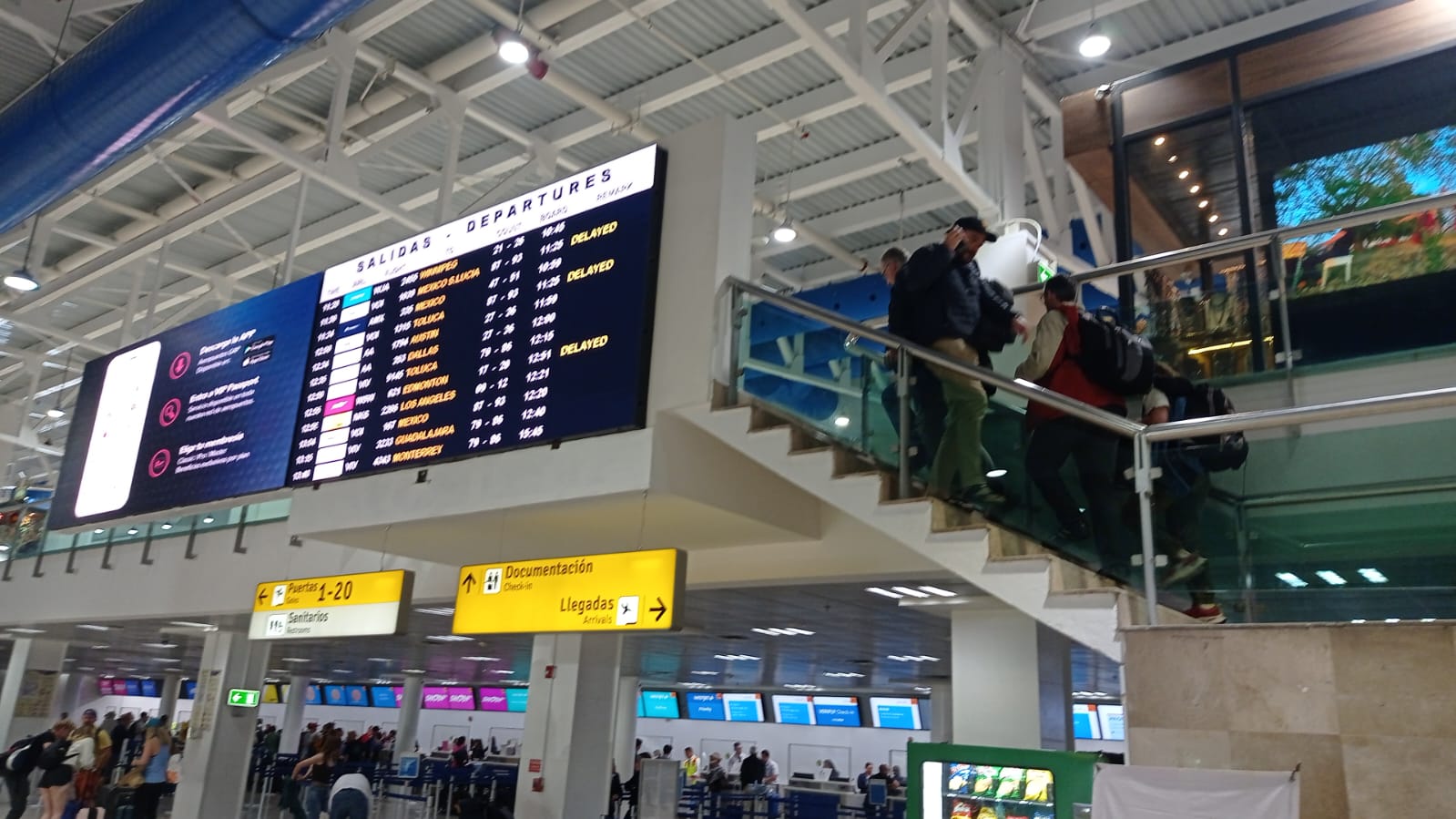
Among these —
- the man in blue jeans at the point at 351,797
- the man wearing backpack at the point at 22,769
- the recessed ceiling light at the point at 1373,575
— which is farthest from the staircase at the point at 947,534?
the man wearing backpack at the point at 22,769

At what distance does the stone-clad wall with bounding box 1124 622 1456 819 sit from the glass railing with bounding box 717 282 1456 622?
0.17 metres

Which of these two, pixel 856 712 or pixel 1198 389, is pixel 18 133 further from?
pixel 856 712

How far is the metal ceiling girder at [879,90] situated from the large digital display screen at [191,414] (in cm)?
455

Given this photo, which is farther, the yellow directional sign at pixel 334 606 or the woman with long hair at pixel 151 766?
the woman with long hair at pixel 151 766

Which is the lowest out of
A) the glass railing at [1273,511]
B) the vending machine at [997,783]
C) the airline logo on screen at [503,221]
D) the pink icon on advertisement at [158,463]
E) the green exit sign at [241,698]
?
the vending machine at [997,783]

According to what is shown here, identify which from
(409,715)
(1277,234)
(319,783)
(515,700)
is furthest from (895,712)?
(1277,234)

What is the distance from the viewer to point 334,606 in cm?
765

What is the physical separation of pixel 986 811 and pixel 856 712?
64.5 feet

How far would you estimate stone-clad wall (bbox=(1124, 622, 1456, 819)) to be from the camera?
11.5 feet

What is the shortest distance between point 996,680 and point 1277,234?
4.74 metres

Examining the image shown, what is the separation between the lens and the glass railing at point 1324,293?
5.89m

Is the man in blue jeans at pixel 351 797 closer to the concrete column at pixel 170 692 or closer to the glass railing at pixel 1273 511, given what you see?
the glass railing at pixel 1273 511

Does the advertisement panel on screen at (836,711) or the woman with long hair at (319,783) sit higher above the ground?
the advertisement panel on screen at (836,711)

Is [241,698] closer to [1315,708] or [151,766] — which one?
[151,766]
